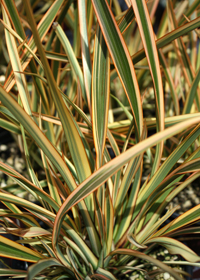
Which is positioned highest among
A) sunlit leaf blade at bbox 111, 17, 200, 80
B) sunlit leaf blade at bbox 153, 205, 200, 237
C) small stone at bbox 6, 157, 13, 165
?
sunlit leaf blade at bbox 111, 17, 200, 80

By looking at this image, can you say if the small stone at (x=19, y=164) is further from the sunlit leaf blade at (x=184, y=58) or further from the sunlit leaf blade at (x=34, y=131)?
the sunlit leaf blade at (x=184, y=58)

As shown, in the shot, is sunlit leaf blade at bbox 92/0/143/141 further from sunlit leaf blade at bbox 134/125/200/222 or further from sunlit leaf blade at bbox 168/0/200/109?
sunlit leaf blade at bbox 168/0/200/109

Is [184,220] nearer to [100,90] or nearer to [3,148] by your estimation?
[100,90]

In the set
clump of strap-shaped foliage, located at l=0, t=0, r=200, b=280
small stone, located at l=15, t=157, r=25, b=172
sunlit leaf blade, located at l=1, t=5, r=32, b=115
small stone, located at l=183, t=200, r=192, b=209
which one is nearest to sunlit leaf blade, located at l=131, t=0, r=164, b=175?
clump of strap-shaped foliage, located at l=0, t=0, r=200, b=280

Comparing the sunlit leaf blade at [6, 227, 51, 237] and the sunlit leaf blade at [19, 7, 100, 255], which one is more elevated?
the sunlit leaf blade at [19, 7, 100, 255]

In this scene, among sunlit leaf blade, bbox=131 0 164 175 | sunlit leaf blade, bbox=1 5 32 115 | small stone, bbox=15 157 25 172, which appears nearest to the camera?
sunlit leaf blade, bbox=131 0 164 175

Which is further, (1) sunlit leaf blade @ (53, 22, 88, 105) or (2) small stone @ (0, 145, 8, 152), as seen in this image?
(2) small stone @ (0, 145, 8, 152)
